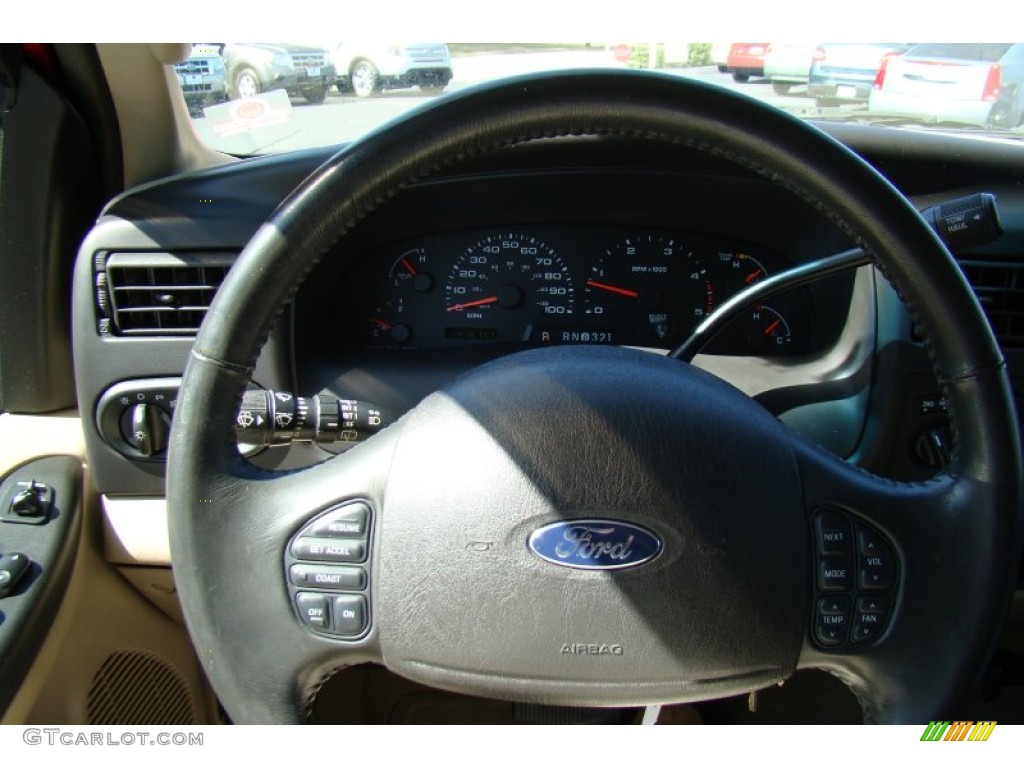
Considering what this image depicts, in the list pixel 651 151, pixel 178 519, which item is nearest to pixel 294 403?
pixel 178 519

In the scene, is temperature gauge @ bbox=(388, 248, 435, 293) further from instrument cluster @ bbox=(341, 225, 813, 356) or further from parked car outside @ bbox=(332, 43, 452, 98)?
parked car outside @ bbox=(332, 43, 452, 98)

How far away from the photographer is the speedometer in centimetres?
191

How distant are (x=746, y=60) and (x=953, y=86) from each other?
1.58 feet

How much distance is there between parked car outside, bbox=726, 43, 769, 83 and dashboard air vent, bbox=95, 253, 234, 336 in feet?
3.24

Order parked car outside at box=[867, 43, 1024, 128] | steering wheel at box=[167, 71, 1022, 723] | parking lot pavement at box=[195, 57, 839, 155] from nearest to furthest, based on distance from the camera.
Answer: steering wheel at box=[167, 71, 1022, 723]
parking lot pavement at box=[195, 57, 839, 155]
parked car outside at box=[867, 43, 1024, 128]

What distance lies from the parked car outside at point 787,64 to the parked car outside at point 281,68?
85 cm

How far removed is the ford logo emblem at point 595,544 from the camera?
3.29 feet

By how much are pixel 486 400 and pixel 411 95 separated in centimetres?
94

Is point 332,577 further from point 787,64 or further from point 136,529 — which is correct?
point 787,64

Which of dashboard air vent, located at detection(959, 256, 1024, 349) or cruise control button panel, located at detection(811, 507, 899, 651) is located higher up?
dashboard air vent, located at detection(959, 256, 1024, 349)

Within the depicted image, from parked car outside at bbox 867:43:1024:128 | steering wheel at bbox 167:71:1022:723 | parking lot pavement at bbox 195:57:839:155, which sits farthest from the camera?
parked car outside at bbox 867:43:1024:128

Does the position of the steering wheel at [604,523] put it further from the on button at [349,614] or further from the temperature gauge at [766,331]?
the temperature gauge at [766,331]

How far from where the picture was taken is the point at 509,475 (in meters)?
1.02

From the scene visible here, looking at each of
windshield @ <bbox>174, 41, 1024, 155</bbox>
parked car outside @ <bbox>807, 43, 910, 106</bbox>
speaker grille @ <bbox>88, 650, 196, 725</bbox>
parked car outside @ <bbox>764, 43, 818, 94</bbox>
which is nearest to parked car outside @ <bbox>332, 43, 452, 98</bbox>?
windshield @ <bbox>174, 41, 1024, 155</bbox>
